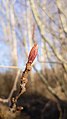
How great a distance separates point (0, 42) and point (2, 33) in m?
0.23

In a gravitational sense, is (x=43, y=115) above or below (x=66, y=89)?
below

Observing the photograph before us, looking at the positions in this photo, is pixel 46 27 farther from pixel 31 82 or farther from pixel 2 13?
pixel 31 82

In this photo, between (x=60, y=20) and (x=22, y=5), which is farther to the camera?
(x=22, y=5)

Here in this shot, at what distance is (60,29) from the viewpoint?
193 inches

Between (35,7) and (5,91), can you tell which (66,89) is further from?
(5,91)

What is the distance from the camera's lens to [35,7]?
4.88 metres

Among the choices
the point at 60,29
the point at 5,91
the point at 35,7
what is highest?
the point at 35,7

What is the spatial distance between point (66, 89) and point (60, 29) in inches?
43.6

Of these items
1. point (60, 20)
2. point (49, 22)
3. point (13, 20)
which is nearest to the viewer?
point (60, 20)

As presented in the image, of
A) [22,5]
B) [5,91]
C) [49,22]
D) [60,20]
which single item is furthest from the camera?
[5,91]

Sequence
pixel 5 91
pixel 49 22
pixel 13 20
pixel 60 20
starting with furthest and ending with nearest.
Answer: pixel 5 91 < pixel 13 20 < pixel 49 22 < pixel 60 20

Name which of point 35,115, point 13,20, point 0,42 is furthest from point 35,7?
point 0,42

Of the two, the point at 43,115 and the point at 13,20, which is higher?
the point at 13,20

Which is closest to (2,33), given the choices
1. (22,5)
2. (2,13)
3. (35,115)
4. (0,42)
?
(0,42)
